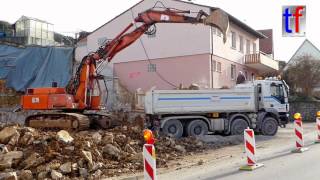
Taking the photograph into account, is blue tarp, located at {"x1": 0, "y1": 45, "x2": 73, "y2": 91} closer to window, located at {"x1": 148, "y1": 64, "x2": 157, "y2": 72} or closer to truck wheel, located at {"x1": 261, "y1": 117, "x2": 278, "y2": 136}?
window, located at {"x1": 148, "y1": 64, "x2": 157, "y2": 72}

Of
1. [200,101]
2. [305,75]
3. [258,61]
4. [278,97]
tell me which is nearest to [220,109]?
[200,101]

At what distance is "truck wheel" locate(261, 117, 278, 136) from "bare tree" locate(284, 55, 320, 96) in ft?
70.8

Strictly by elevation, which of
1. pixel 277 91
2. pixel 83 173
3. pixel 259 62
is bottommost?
pixel 83 173

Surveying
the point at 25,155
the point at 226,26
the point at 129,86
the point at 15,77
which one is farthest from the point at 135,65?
the point at 25,155

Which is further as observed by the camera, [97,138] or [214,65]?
[214,65]

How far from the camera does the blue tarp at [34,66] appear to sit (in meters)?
34.3

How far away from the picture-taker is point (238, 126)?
21.1 metres

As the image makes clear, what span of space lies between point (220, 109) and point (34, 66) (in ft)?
63.9

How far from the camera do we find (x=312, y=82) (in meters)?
42.5

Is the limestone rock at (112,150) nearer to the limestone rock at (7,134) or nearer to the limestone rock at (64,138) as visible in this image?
the limestone rock at (64,138)

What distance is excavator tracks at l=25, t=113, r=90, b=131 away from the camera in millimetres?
17938

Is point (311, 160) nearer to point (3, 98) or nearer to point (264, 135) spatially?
point (264, 135)

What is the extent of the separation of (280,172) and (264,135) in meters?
11.3

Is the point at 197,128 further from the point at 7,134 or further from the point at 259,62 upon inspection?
the point at 259,62
